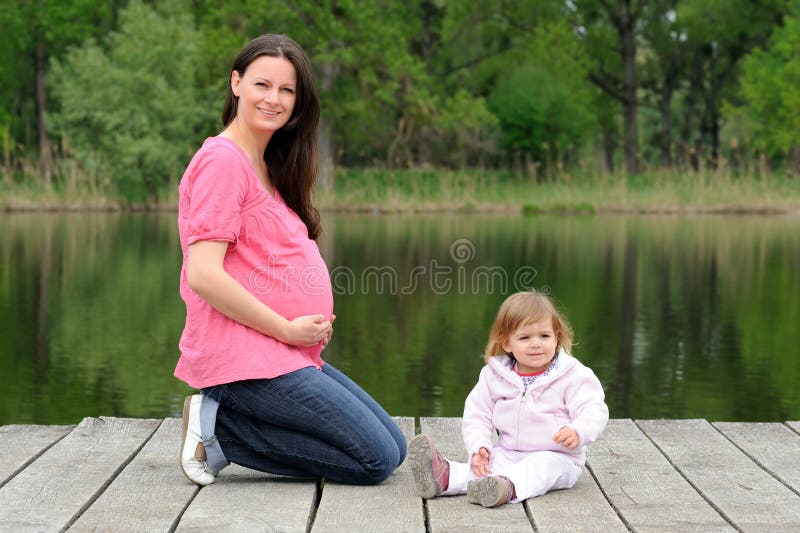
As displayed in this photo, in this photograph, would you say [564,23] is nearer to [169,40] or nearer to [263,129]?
[169,40]

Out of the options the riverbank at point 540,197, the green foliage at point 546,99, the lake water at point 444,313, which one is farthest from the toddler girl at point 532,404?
the green foliage at point 546,99

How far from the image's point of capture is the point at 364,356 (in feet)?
29.5

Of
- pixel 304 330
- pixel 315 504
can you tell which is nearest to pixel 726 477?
pixel 315 504

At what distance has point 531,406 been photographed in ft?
13.0

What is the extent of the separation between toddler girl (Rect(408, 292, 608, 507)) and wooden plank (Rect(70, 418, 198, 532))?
85 cm

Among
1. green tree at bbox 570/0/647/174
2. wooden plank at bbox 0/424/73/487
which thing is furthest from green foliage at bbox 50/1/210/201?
wooden plank at bbox 0/424/73/487

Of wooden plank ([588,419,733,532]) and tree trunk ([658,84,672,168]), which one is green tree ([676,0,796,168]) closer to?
tree trunk ([658,84,672,168])

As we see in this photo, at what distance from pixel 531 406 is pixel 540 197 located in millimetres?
24210

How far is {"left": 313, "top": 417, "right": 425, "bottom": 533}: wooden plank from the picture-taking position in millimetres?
3391

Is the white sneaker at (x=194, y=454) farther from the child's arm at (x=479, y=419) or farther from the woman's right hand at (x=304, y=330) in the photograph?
the child's arm at (x=479, y=419)

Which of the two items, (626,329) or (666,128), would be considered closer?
(626,329)

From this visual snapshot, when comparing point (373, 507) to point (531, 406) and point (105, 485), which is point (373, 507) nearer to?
point (531, 406)

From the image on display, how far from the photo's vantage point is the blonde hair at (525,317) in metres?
3.94

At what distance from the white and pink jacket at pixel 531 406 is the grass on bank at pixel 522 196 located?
2172cm
